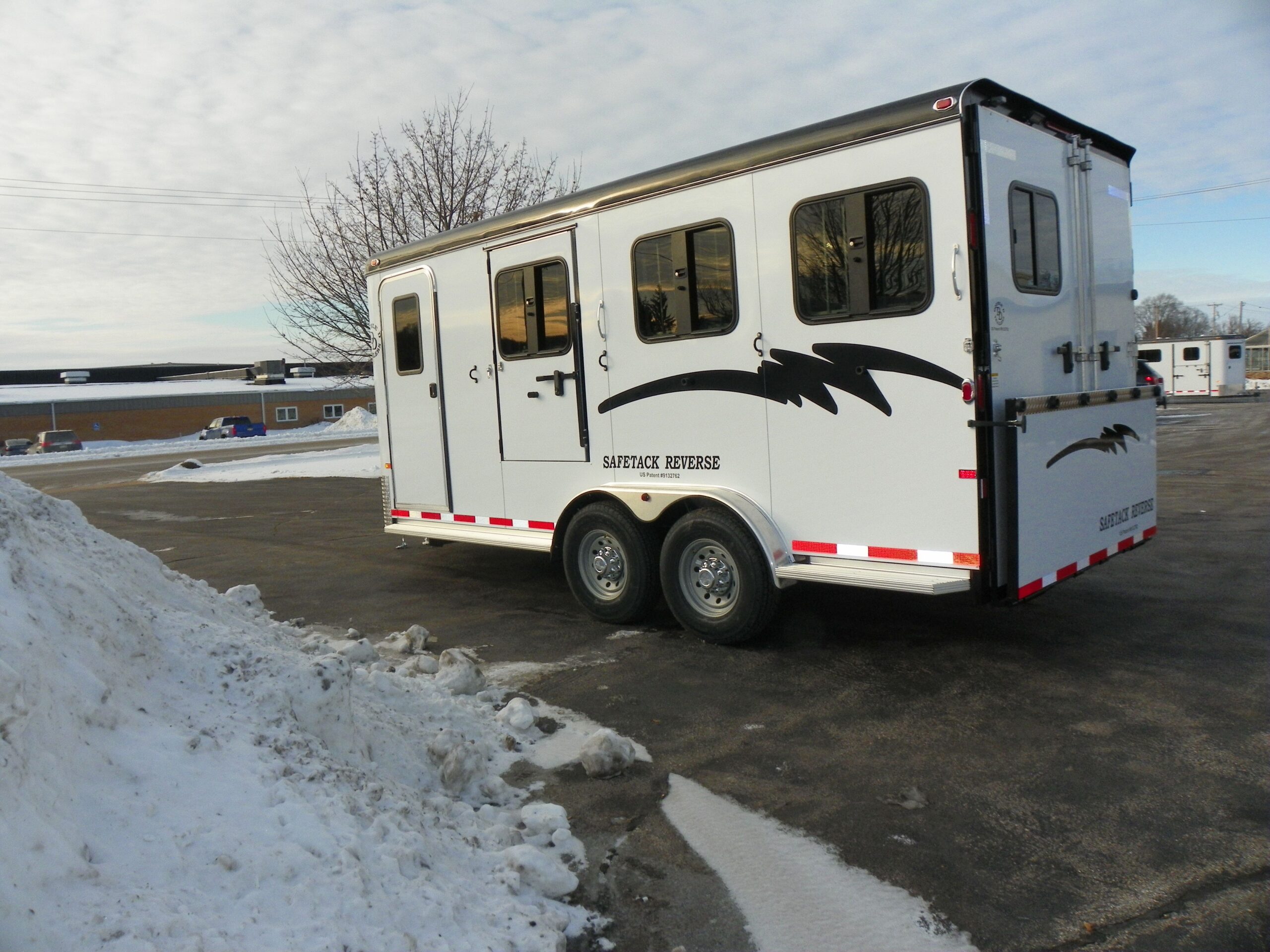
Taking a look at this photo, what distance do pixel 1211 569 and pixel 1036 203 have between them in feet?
14.3

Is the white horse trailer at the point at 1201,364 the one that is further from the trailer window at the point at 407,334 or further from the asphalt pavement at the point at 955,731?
the trailer window at the point at 407,334

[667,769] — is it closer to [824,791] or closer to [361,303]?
[824,791]

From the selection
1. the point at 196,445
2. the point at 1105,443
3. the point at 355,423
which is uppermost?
the point at 355,423

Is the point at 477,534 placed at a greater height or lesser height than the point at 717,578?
greater

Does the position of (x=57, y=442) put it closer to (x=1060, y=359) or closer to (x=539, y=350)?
(x=539, y=350)

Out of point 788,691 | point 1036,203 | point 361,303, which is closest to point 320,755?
point 788,691

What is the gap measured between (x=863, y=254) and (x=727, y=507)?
188cm

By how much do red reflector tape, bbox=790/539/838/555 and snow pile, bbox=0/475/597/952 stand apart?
2.31 m

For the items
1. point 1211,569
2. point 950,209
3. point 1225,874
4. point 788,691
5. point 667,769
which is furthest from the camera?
point 1211,569

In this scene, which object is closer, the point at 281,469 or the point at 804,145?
the point at 804,145

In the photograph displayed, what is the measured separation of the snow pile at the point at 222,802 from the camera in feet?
8.78

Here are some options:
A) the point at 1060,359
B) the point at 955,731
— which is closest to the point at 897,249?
the point at 1060,359

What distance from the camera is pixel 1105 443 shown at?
6.29 metres

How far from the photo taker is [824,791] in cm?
437
